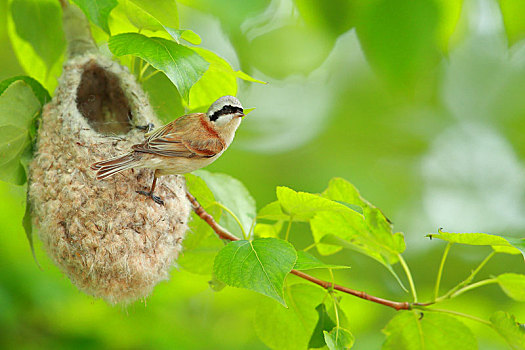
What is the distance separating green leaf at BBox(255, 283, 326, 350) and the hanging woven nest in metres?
0.38

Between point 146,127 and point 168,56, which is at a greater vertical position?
point 168,56

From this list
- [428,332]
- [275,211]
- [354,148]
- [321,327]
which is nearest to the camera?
[321,327]

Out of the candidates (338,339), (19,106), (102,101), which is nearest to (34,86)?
(19,106)

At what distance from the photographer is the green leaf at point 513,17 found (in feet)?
6.74

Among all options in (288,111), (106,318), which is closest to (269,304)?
(106,318)

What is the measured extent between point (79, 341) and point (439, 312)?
205 centimetres

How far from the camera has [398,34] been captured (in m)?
2.29

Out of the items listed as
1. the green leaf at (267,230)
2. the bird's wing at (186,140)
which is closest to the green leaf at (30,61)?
the bird's wing at (186,140)

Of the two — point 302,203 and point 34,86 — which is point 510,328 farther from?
point 34,86

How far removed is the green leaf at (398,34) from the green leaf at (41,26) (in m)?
1.30

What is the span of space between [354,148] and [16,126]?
472 cm

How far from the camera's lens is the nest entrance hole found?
6.52 feet

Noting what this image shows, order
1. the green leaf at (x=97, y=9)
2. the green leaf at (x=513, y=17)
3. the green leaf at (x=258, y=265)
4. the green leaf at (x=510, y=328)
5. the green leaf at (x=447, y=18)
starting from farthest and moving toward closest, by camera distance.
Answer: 1. the green leaf at (x=447, y=18)
2. the green leaf at (x=513, y=17)
3. the green leaf at (x=510, y=328)
4. the green leaf at (x=97, y=9)
5. the green leaf at (x=258, y=265)

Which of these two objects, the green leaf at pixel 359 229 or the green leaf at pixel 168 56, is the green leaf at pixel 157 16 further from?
the green leaf at pixel 359 229
